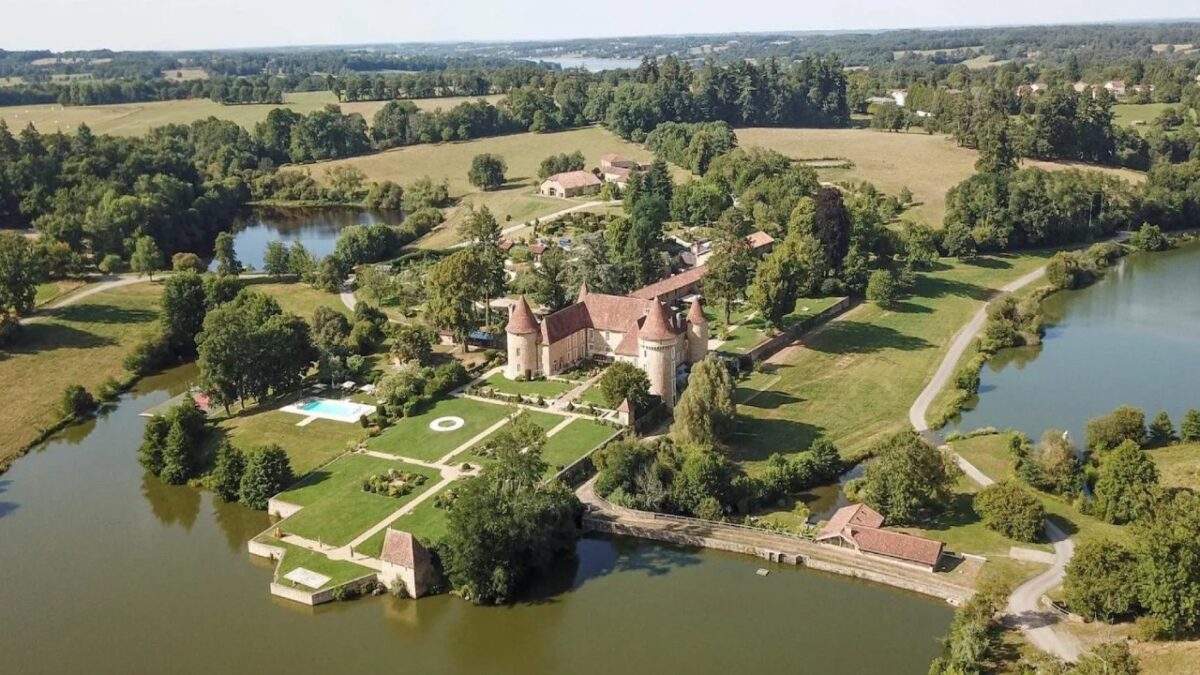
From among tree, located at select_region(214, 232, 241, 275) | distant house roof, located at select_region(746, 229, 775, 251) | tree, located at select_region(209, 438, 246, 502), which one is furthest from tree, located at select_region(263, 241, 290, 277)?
distant house roof, located at select_region(746, 229, 775, 251)

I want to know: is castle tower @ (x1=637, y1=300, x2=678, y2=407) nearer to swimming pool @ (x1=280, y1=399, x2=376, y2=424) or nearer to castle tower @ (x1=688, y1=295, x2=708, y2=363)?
castle tower @ (x1=688, y1=295, x2=708, y2=363)

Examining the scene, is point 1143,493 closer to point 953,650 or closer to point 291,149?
point 953,650

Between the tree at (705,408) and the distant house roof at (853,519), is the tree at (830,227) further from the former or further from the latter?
the distant house roof at (853,519)

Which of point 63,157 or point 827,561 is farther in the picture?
point 63,157

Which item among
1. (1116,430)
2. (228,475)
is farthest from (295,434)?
(1116,430)

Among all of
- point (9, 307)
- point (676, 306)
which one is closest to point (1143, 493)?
point (676, 306)

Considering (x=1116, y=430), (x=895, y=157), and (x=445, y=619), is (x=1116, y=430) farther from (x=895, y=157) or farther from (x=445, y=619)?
(x=895, y=157)
